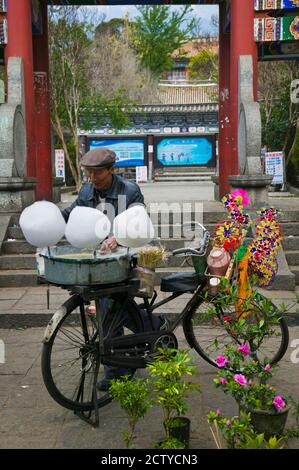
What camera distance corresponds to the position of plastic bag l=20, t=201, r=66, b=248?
3.32 meters

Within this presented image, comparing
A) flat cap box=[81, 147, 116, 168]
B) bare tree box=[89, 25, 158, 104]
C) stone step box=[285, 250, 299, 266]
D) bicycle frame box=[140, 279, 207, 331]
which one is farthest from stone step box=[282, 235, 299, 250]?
bare tree box=[89, 25, 158, 104]

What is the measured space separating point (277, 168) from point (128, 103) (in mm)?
8151

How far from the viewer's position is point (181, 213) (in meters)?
8.55

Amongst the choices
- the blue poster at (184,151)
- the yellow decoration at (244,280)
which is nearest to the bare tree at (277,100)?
the blue poster at (184,151)

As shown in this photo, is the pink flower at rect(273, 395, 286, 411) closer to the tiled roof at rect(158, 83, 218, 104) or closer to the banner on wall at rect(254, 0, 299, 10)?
the banner on wall at rect(254, 0, 299, 10)

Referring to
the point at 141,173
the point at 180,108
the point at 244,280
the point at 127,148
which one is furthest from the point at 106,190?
the point at 180,108

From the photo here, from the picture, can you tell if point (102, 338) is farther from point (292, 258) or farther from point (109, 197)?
point (292, 258)

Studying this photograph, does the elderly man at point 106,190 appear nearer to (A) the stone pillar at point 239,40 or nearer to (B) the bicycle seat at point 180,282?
(B) the bicycle seat at point 180,282

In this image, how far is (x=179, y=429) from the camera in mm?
3014

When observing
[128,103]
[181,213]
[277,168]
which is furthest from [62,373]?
[128,103]

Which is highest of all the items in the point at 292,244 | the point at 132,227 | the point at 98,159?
the point at 98,159

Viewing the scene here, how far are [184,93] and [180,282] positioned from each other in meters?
46.2

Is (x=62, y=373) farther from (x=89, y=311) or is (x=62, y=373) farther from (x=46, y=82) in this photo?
(x=46, y=82)
